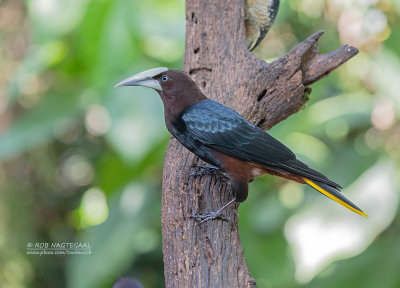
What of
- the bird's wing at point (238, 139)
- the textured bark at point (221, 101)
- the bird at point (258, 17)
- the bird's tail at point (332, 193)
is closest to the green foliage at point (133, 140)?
the bird at point (258, 17)

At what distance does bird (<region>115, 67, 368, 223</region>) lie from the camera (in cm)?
241

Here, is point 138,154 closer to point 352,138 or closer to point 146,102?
point 146,102

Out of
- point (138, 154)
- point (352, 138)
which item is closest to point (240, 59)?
point (138, 154)

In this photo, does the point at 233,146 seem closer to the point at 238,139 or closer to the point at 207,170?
the point at 238,139

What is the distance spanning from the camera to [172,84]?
8.45ft

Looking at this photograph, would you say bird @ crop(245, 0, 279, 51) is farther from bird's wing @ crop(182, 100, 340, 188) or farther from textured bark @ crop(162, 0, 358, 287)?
bird's wing @ crop(182, 100, 340, 188)

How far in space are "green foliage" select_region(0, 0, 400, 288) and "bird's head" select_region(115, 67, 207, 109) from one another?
1190mm

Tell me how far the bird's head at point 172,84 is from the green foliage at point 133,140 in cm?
119

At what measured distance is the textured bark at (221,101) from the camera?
208cm

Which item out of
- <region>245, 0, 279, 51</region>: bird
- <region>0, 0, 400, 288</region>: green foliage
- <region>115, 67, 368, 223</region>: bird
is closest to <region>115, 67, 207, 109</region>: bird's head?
<region>115, 67, 368, 223</region>: bird

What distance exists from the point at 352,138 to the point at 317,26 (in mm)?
954

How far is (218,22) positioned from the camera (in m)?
2.95

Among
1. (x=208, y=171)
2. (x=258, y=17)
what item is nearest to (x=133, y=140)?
(x=258, y=17)

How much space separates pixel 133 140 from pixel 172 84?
1.24m
